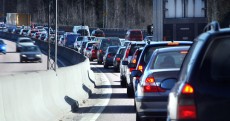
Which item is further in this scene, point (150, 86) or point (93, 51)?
point (93, 51)

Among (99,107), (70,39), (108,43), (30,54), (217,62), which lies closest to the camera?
(217,62)

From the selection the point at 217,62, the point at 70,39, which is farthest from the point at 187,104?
the point at 70,39

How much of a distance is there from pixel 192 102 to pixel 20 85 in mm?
5816

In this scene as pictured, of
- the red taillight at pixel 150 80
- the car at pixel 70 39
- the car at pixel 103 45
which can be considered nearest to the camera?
the red taillight at pixel 150 80

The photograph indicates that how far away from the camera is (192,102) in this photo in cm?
647

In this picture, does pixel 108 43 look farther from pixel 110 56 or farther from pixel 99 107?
pixel 99 107

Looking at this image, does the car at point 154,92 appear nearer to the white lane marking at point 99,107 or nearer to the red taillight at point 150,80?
the red taillight at point 150,80

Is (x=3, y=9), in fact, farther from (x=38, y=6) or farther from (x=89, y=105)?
(x=89, y=105)

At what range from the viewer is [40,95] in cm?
1384

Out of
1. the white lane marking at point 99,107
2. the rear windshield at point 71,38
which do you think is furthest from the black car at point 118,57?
the rear windshield at point 71,38

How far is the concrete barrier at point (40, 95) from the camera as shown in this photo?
10923 mm

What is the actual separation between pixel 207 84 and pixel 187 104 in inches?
10.1

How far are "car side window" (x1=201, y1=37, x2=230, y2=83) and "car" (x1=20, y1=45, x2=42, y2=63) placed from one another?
2072 inches

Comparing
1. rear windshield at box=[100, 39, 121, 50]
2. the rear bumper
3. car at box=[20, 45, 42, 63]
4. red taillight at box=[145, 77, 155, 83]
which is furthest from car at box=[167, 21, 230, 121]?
car at box=[20, 45, 42, 63]
